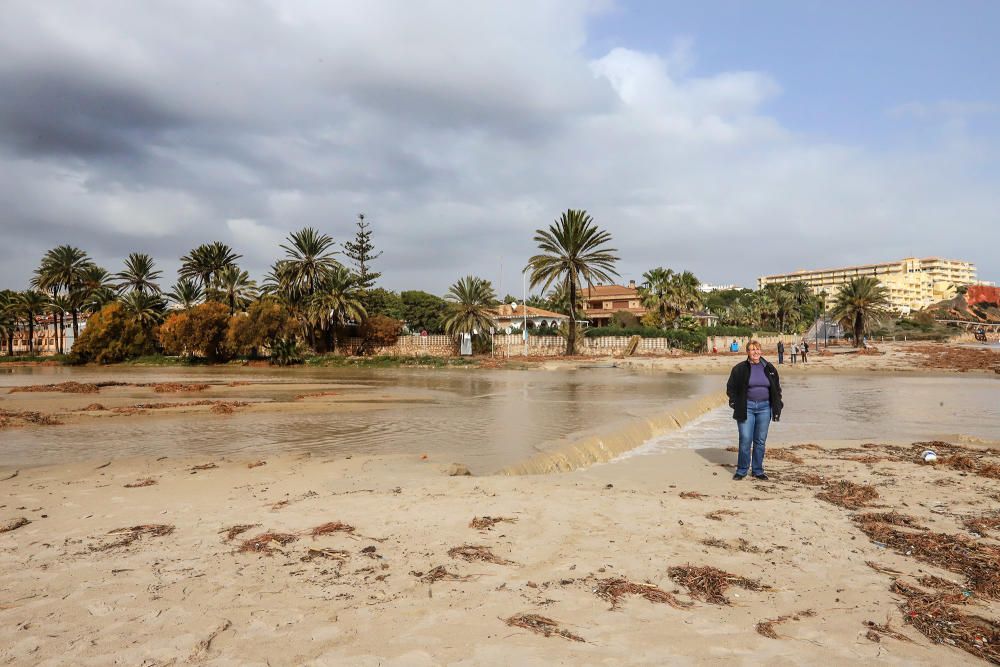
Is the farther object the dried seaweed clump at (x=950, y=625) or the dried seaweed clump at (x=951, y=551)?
the dried seaweed clump at (x=951, y=551)

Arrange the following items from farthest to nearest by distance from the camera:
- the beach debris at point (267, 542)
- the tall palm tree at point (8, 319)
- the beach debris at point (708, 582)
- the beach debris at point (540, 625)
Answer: the tall palm tree at point (8, 319)
the beach debris at point (267, 542)
the beach debris at point (708, 582)
the beach debris at point (540, 625)

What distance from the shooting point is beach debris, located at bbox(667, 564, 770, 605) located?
13.9 ft

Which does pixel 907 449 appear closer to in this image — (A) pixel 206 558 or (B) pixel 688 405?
(B) pixel 688 405

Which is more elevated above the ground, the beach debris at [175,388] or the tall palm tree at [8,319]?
the tall palm tree at [8,319]

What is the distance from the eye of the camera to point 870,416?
16250 millimetres

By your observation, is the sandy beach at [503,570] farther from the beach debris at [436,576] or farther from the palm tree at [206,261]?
the palm tree at [206,261]

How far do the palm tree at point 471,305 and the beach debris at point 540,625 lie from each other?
44950 mm

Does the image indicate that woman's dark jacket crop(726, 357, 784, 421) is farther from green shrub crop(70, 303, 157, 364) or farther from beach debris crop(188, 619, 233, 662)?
green shrub crop(70, 303, 157, 364)

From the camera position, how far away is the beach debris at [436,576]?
4520 millimetres

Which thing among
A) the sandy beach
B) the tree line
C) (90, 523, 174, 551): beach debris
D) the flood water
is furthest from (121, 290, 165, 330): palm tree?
(90, 523, 174, 551): beach debris

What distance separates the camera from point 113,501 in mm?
7082

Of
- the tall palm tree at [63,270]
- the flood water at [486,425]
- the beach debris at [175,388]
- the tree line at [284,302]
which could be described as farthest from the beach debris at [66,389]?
the tall palm tree at [63,270]

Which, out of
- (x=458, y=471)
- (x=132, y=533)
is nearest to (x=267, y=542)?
(x=132, y=533)

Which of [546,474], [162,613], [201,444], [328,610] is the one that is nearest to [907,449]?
[546,474]
